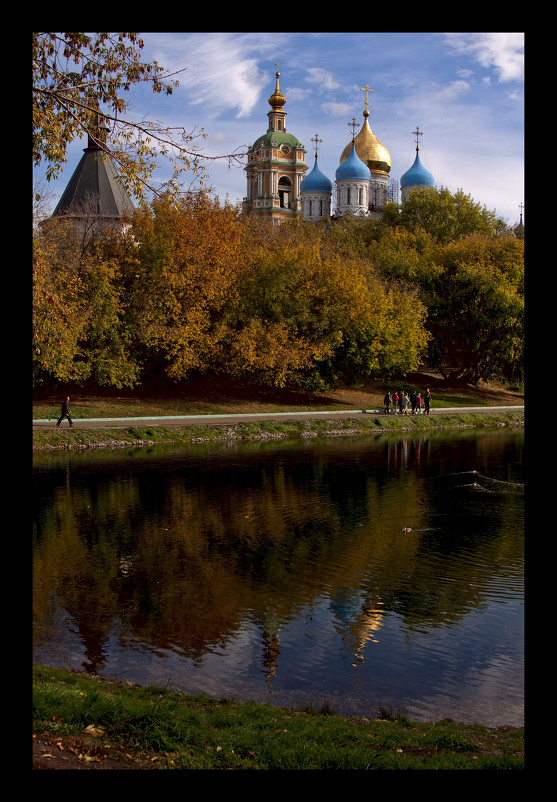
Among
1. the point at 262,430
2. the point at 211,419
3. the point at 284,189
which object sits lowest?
the point at 262,430

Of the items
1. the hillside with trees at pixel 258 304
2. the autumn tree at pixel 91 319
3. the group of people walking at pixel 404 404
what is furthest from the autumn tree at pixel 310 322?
the autumn tree at pixel 91 319

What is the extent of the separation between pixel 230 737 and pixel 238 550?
846 centimetres

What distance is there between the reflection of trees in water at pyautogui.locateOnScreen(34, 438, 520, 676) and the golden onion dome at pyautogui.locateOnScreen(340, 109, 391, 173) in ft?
283

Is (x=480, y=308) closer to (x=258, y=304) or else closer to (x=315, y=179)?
(x=258, y=304)

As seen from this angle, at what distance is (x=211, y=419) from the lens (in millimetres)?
35344

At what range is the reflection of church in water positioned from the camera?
9925 centimetres

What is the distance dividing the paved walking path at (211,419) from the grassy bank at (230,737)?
22.7 metres

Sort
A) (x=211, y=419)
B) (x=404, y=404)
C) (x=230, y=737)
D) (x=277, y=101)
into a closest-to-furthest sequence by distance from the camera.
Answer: (x=230, y=737) → (x=211, y=419) → (x=404, y=404) → (x=277, y=101)

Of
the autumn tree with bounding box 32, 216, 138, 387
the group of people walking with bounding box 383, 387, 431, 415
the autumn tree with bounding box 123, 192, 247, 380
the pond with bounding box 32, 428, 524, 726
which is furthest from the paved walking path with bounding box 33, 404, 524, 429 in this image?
the pond with bounding box 32, 428, 524, 726

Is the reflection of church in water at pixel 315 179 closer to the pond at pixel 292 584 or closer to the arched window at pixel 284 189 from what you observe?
the arched window at pixel 284 189

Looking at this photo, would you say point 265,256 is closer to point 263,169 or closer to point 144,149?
point 144,149

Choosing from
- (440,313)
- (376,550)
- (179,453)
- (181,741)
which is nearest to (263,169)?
(440,313)

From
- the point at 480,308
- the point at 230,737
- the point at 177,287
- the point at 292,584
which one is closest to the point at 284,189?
the point at 480,308

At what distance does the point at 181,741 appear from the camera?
6.64 metres
